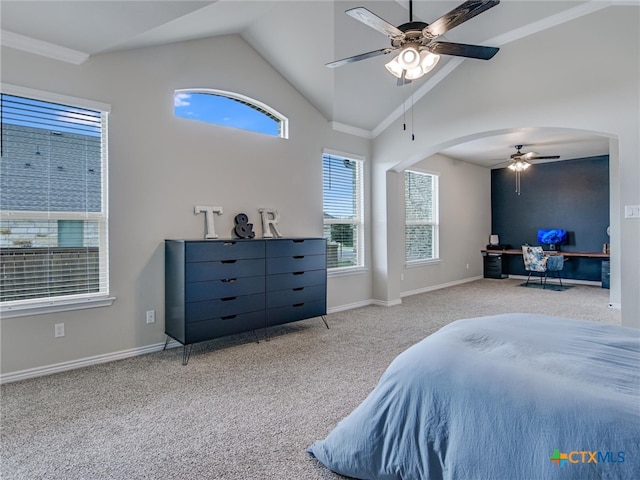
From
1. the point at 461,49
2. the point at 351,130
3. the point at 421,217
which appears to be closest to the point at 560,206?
the point at 421,217

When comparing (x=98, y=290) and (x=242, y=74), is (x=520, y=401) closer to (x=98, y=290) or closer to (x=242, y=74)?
(x=98, y=290)

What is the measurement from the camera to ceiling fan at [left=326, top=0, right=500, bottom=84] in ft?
7.53

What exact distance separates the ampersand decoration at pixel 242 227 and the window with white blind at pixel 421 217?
353 cm

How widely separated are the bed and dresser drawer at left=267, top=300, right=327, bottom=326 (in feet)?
6.49

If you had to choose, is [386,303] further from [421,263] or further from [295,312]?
[295,312]

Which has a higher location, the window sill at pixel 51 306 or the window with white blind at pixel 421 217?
the window with white blind at pixel 421 217

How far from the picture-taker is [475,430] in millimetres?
1268

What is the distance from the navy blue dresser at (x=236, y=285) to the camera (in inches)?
126

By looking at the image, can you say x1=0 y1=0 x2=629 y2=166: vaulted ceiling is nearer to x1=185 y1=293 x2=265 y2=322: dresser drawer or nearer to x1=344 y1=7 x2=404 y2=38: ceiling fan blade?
x1=344 y1=7 x2=404 y2=38: ceiling fan blade

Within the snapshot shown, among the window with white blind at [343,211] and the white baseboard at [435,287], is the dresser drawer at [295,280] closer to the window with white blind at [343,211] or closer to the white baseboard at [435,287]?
the window with white blind at [343,211]

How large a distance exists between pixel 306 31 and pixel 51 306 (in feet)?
11.3

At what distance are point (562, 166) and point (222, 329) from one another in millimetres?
8022

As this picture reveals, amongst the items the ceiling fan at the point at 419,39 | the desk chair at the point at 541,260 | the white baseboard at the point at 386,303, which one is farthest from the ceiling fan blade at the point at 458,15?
the desk chair at the point at 541,260

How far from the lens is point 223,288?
3371mm
